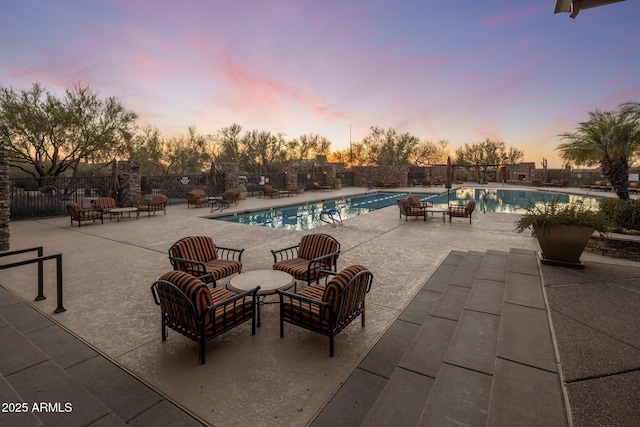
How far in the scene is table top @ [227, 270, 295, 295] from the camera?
3712mm

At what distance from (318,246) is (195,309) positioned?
2466mm

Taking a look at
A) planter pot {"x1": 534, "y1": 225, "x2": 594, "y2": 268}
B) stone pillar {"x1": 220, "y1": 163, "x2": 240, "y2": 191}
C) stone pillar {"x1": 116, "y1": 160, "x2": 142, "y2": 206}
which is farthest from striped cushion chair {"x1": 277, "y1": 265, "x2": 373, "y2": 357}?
stone pillar {"x1": 220, "y1": 163, "x2": 240, "y2": 191}

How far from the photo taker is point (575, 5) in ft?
11.5

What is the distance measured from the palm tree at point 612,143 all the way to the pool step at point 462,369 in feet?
25.8

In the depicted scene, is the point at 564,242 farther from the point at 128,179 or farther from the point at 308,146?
the point at 308,146

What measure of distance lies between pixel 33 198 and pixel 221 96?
43.4 ft

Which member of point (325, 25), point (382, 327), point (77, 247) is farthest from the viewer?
point (325, 25)

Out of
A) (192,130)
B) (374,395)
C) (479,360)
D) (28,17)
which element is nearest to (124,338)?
(374,395)

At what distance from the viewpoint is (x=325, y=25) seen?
50.2 ft

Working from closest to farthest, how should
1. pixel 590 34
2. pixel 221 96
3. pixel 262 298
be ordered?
pixel 262 298 → pixel 590 34 → pixel 221 96

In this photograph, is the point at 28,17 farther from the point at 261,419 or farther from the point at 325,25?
the point at 261,419

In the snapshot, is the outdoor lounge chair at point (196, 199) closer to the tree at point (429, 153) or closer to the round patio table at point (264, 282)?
the round patio table at point (264, 282)

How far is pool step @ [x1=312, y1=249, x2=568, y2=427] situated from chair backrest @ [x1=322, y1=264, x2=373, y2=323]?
52cm

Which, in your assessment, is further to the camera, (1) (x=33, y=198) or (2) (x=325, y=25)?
(2) (x=325, y=25)
